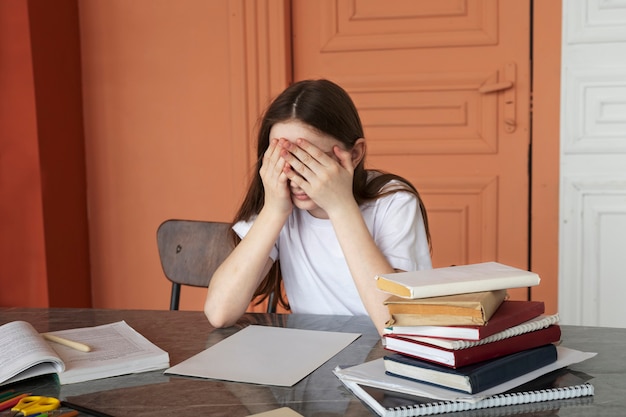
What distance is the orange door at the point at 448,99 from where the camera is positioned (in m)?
2.75

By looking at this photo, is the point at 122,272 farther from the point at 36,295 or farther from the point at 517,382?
the point at 517,382

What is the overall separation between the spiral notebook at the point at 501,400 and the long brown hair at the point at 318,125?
2.37ft

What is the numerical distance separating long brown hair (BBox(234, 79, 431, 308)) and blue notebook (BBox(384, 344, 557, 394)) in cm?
68

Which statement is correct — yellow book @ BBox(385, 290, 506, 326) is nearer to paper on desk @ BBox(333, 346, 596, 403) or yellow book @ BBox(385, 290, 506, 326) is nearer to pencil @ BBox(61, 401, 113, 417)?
paper on desk @ BBox(333, 346, 596, 403)

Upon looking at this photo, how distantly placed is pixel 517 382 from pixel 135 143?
7.77ft

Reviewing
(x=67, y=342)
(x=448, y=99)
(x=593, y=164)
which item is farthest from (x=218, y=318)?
(x=593, y=164)

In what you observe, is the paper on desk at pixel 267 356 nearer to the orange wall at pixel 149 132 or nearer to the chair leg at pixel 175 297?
the chair leg at pixel 175 297

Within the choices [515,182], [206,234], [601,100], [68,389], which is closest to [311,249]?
[206,234]

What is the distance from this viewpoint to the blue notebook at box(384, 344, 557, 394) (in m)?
0.98

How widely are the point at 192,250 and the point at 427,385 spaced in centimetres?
102

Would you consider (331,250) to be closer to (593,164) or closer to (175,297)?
(175,297)

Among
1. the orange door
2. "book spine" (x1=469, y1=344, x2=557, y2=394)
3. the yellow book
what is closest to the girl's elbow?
the yellow book

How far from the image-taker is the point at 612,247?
8.86ft

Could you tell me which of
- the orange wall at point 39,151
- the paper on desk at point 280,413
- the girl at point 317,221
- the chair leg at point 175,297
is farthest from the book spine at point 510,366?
Result: the orange wall at point 39,151
